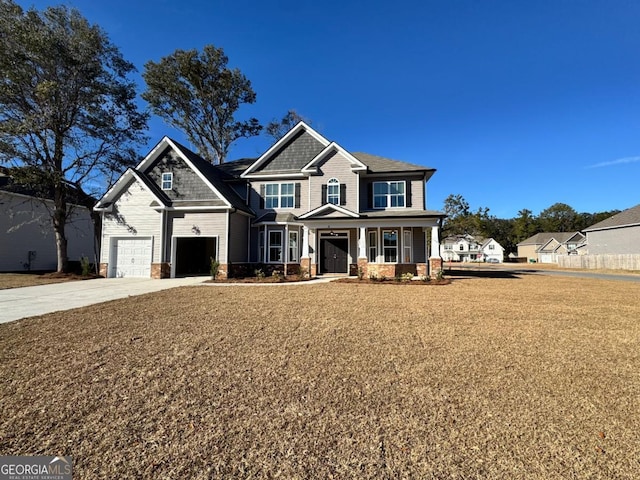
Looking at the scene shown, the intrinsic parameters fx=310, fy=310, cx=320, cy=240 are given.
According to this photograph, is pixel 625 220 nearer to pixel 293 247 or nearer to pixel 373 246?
pixel 373 246

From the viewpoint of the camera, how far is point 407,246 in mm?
18500

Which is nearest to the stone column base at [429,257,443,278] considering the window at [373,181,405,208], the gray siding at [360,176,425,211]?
the gray siding at [360,176,425,211]

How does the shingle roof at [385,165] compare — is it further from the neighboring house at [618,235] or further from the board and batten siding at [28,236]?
the neighboring house at [618,235]

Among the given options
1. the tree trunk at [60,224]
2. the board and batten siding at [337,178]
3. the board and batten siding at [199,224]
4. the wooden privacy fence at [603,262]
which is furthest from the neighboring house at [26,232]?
the wooden privacy fence at [603,262]

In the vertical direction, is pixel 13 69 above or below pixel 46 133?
above

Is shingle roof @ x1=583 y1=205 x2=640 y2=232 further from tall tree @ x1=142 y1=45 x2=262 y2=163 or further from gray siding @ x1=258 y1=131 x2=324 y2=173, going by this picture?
tall tree @ x1=142 y1=45 x2=262 y2=163

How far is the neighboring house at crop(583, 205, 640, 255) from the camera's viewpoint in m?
32.2

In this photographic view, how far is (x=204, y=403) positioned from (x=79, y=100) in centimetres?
2176

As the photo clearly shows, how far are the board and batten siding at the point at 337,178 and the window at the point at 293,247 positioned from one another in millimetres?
2003

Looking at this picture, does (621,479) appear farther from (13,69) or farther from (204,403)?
(13,69)

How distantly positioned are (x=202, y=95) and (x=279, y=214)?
1782 cm

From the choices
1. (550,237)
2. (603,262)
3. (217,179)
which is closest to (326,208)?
(217,179)

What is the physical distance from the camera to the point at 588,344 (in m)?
5.50

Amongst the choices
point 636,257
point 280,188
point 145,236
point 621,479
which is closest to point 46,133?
point 145,236
